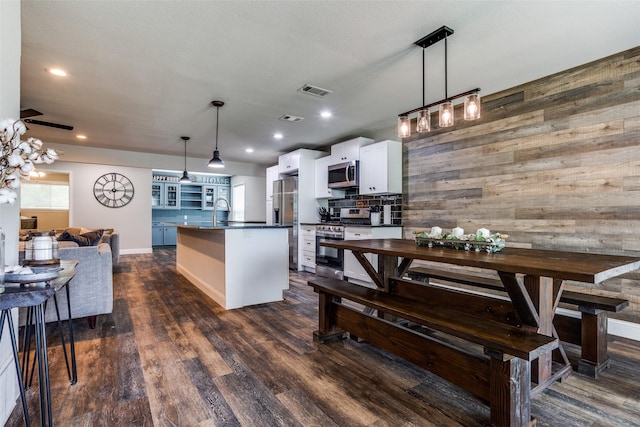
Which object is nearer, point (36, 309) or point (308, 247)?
point (36, 309)

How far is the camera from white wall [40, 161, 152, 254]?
7.23 m

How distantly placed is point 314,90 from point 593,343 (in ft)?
10.5

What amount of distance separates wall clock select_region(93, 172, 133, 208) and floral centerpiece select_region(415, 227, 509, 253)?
762 centimetres

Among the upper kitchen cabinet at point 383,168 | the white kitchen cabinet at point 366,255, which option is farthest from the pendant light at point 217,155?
the upper kitchen cabinet at point 383,168

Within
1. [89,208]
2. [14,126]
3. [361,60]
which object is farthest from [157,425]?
[89,208]

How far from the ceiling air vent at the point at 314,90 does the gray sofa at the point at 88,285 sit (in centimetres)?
252

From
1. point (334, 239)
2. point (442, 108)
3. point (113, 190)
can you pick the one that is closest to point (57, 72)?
point (442, 108)

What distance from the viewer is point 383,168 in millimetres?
4609

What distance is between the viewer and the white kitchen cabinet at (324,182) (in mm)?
5711

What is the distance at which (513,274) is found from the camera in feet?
5.52

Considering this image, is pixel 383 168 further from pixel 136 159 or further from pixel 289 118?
pixel 136 159

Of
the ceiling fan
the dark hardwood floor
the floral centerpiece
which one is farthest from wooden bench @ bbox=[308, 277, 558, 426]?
the ceiling fan

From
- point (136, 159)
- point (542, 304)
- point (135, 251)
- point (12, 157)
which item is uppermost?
point (136, 159)

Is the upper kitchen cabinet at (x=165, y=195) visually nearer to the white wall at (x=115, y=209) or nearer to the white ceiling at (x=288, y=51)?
the white wall at (x=115, y=209)
